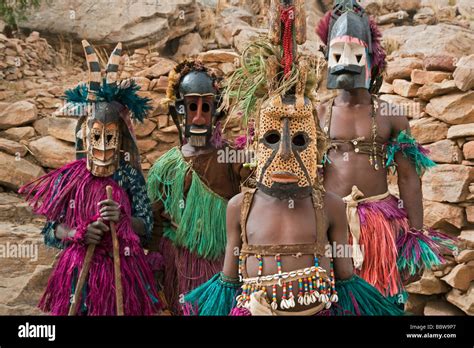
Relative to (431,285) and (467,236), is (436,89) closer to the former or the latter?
(467,236)

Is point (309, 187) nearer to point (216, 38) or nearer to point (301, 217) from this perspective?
point (301, 217)

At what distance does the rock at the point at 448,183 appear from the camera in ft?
20.5

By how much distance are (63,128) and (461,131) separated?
3.42 meters

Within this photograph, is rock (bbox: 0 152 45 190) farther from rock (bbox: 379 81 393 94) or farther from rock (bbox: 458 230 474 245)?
rock (bbox: 458 230 474 245)

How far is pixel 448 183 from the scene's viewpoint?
6.34 m

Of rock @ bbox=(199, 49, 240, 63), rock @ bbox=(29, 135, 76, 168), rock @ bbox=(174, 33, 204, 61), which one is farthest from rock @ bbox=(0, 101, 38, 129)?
rock @ bbox=(174, 33, 204, 61)

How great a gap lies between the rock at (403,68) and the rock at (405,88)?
9 cm

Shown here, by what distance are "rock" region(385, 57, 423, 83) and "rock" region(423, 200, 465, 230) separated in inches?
54.4

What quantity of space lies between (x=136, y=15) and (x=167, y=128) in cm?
233

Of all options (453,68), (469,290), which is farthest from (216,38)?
(469,290)

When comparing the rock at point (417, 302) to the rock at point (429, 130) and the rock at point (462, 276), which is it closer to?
the rock at point (462, 276)

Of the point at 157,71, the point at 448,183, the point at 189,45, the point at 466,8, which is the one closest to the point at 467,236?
the point at 448,183

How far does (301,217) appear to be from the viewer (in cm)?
354

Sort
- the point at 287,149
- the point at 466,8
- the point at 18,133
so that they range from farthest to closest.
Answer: the point at 466,8
the point at 18,133
the point at 287,149
